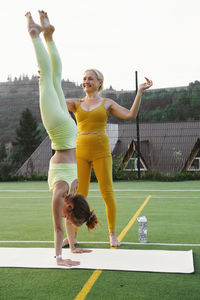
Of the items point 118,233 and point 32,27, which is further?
point 118,233

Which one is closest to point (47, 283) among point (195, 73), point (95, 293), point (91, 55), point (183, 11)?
point (95, 293)

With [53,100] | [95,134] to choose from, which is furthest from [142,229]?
[53,100]

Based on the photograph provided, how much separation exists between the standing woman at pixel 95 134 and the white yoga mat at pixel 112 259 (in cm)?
50

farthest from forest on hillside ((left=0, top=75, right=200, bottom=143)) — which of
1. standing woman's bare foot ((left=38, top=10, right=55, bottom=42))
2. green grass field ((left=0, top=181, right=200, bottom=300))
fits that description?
standing woman's bare foot ((left=38, top=10, right=55, bottom=42))

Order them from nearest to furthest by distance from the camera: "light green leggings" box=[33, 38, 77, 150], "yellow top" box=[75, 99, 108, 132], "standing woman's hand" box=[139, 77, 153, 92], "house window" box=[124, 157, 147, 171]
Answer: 1. "light green leggings" box=[33, 38, 77, 150]
2. "standing woman's hand" box=[139, 77, 153, 92]
3. "yellow top" box=[75, 99, 108, 132]
4. "house window" box=[124, 157, 147, 171]

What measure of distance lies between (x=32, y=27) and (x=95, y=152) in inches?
60.6

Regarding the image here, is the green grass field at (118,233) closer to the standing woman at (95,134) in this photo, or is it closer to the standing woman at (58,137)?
the standing woman at (58,137)

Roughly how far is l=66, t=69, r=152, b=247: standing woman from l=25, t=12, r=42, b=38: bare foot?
1.01 meters

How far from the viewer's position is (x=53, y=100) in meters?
3.62

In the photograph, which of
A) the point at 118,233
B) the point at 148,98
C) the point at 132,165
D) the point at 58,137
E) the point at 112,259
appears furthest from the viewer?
the point at 148,98

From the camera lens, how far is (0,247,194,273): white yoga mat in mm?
3752

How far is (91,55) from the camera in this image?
703 inches

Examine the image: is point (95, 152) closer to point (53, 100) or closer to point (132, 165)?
point (53, 100)

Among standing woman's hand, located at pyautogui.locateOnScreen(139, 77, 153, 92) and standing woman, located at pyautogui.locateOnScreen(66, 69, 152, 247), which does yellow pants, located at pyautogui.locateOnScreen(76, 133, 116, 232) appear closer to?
standing woman, located at pyautogui.locateOnScreen(66, 69, 152, 247)
